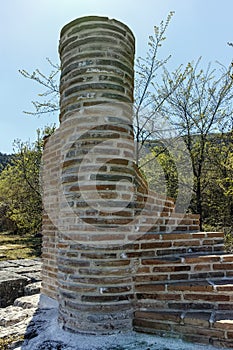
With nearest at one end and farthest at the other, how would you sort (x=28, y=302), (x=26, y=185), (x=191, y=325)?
(x=191, y=325) < (x=28, y=302) < (x=26, y=185)

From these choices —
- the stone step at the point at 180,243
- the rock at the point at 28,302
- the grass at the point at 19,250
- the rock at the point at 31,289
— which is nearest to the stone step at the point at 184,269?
the stone step at the point at 180,243

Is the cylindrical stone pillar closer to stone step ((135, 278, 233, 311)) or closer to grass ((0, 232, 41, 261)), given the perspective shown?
stone step ((135, 278, 233, 311))

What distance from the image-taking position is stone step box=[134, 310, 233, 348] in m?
2.18

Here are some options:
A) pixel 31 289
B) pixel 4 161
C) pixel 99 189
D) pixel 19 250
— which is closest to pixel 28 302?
pixel 31 289

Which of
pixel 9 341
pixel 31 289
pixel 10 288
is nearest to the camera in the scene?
pixel 9 341

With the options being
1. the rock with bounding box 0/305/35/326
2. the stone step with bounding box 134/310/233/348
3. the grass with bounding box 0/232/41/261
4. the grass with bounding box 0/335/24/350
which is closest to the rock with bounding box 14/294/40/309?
the rock with bounding box 0/305/35/326

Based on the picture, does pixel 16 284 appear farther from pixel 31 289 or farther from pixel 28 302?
pixel 28 302

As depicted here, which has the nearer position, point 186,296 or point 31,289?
point 186,296

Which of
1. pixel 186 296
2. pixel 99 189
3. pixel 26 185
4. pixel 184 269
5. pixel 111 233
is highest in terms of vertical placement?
pixel 26 185

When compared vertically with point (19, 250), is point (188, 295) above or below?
above

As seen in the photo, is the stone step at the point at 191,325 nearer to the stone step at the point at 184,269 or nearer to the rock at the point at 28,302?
the stone step at the point at 184,269

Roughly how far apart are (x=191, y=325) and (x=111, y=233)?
0.92 metres

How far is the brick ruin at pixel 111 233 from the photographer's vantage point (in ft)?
7.90

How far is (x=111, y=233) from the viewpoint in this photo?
8.11ft
